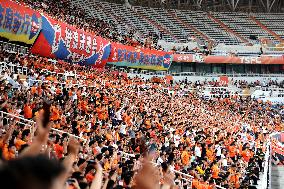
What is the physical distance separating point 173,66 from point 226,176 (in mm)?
27046

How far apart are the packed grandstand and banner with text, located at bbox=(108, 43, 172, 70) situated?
0.08 meters

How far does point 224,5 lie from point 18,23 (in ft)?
116

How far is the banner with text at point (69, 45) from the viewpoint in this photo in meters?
13.9

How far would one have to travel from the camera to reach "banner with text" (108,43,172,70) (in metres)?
22.6

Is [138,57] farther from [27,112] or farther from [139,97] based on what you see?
[27,112]

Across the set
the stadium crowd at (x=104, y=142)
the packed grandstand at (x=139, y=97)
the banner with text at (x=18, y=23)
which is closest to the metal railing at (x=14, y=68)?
the packed grandstand at (x=139, y=97)

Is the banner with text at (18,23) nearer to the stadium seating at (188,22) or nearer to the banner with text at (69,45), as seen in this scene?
the banner with text at (69,45)

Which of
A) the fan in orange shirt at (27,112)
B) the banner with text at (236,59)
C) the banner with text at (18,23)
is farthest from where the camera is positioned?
the banner with text at (236,59)

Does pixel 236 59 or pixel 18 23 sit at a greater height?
pixel 18 23

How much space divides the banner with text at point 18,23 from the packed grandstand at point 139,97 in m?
0.04

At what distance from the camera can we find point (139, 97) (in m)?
17.7

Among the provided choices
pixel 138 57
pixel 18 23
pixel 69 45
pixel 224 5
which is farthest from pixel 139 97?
pixel 224 5

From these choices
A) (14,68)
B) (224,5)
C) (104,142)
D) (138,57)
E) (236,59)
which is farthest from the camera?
(224,5)

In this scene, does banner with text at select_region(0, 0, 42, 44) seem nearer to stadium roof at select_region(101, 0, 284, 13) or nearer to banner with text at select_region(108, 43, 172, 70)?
banner with text at select_region(108, 43, 172, 70)
